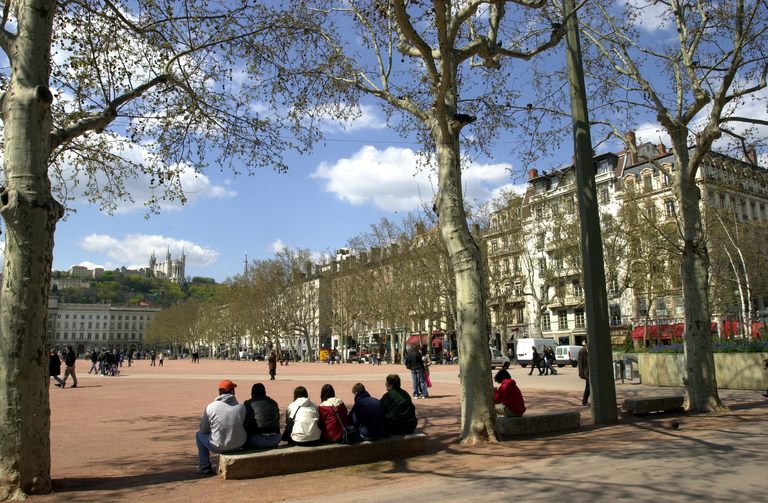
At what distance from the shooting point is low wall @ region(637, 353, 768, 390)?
54.8ft

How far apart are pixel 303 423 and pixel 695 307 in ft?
28.4

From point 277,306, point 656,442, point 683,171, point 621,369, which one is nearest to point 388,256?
point 277,306

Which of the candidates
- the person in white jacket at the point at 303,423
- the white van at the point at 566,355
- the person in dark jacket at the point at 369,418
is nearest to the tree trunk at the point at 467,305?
the person in dark jacket at the point at 369,418

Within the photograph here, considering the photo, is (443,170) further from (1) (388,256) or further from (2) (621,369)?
(1) (388,256)

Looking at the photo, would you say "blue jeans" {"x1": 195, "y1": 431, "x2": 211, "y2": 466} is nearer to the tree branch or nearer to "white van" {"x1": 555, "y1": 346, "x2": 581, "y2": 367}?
the tree branch

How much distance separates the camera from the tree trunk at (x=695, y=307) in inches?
454

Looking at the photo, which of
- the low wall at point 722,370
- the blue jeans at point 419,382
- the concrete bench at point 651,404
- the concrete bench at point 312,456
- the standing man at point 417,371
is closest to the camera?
the concrete bench at point 312,456

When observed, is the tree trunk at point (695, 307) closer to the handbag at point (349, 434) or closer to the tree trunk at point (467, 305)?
the tree trunk at point (467, 305)

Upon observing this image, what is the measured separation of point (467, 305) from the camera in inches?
344

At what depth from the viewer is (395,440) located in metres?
7.79

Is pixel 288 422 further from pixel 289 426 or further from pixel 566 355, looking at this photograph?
pixel 566 355

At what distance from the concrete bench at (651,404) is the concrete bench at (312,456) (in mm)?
5164

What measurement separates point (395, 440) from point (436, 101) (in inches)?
200

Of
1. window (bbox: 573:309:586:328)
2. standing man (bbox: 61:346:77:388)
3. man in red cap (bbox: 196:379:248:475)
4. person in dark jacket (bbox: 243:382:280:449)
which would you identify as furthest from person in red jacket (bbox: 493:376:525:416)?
window (bbox: 573:309:586:328)
